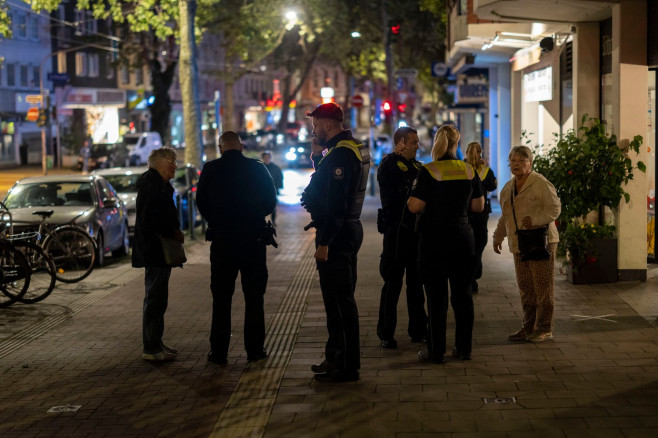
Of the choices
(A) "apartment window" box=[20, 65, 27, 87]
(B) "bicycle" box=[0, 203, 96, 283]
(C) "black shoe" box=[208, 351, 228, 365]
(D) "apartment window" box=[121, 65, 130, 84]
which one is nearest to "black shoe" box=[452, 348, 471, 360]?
(C) "black shoe" box=[208, 351, 228, 365]

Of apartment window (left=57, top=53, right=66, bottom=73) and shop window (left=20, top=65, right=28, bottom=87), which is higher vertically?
apartment window (left=57, top=53, right=66, bottom=73)

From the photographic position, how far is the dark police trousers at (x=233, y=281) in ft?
27.1

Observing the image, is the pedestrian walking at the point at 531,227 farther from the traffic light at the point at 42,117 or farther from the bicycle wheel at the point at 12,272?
the traffic light at the point at 42,117

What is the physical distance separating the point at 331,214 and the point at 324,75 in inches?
4187

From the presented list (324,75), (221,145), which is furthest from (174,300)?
(324,75)

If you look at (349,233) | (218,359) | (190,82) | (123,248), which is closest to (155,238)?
(218,359)

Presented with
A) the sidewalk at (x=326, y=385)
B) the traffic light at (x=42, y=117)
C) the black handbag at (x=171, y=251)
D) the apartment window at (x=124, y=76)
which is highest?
the apartment window at (x=124, y=76)

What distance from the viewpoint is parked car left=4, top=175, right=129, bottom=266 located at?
15.4 m

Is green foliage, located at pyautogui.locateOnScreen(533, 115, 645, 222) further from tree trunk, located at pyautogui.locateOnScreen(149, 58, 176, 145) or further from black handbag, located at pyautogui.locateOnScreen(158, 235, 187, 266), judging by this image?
tree trunk, located at pyautogui.locateOnScreen(149, 58, 176, 145)

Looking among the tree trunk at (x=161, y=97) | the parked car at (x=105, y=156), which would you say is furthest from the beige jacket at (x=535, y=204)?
the tree trunk at (x=161, y=97)

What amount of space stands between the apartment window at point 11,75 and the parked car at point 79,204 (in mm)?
44204

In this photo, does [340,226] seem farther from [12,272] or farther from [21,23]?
[21,23]

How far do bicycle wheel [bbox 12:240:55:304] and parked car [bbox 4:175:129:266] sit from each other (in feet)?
8.28

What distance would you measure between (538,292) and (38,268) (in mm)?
6240
